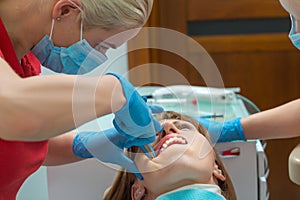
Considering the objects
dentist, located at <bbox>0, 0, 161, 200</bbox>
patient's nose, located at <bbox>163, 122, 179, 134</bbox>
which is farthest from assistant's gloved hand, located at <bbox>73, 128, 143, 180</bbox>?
patient's nose, located at <bbox>163, 122, 179, 134</bbox>

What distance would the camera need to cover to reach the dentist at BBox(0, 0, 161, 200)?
30.9 inches

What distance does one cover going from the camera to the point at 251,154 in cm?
148

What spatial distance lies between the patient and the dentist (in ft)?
0.22

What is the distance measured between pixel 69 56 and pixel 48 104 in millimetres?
298

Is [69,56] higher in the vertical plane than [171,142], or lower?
higher

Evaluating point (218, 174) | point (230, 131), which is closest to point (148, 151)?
point (218, 174)

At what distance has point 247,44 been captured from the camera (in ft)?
9.07

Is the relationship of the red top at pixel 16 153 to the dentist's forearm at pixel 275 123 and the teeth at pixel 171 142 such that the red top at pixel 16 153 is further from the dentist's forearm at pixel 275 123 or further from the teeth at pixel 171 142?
the dentist's forearm at pixel 275 123

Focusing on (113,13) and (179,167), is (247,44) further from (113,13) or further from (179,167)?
(113,13)

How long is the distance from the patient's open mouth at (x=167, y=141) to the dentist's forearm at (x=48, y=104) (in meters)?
0.43

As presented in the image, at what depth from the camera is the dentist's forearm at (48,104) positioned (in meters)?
0.77

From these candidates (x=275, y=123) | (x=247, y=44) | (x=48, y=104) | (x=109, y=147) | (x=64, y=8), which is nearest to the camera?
(x=48, y=104)

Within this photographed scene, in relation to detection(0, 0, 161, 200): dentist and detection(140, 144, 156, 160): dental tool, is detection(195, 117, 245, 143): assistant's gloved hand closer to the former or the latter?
detection(140, 144, 156, 160): dental tool

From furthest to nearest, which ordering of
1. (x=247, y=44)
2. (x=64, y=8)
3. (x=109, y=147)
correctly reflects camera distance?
(x=247, y=44) → (x=109, y=147) → (x=64, y=8)
